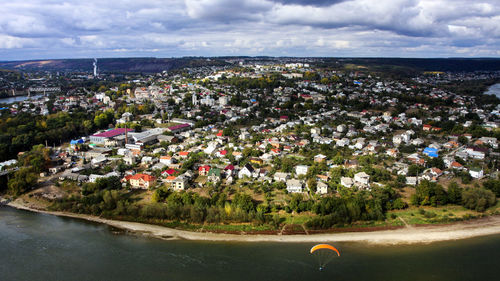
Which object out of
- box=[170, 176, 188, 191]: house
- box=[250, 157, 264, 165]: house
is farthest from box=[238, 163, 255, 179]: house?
box=[170, 176, 188, 191]: house

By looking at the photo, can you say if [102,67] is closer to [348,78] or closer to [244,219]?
[348,78]

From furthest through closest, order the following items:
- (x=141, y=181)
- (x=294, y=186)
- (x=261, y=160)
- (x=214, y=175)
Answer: (x=261, y=160), (x=214, y=175), (x=141, y=181), (x=294, y=186)

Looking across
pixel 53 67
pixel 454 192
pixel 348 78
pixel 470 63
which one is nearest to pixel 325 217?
pixel 454 192

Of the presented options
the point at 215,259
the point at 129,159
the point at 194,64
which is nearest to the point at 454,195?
the point at 215,259

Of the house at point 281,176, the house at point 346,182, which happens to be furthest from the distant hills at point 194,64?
the house at point 346,182

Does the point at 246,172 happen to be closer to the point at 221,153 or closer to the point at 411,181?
the point at 221,153

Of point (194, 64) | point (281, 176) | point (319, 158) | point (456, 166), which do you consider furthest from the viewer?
point (194, 64)
